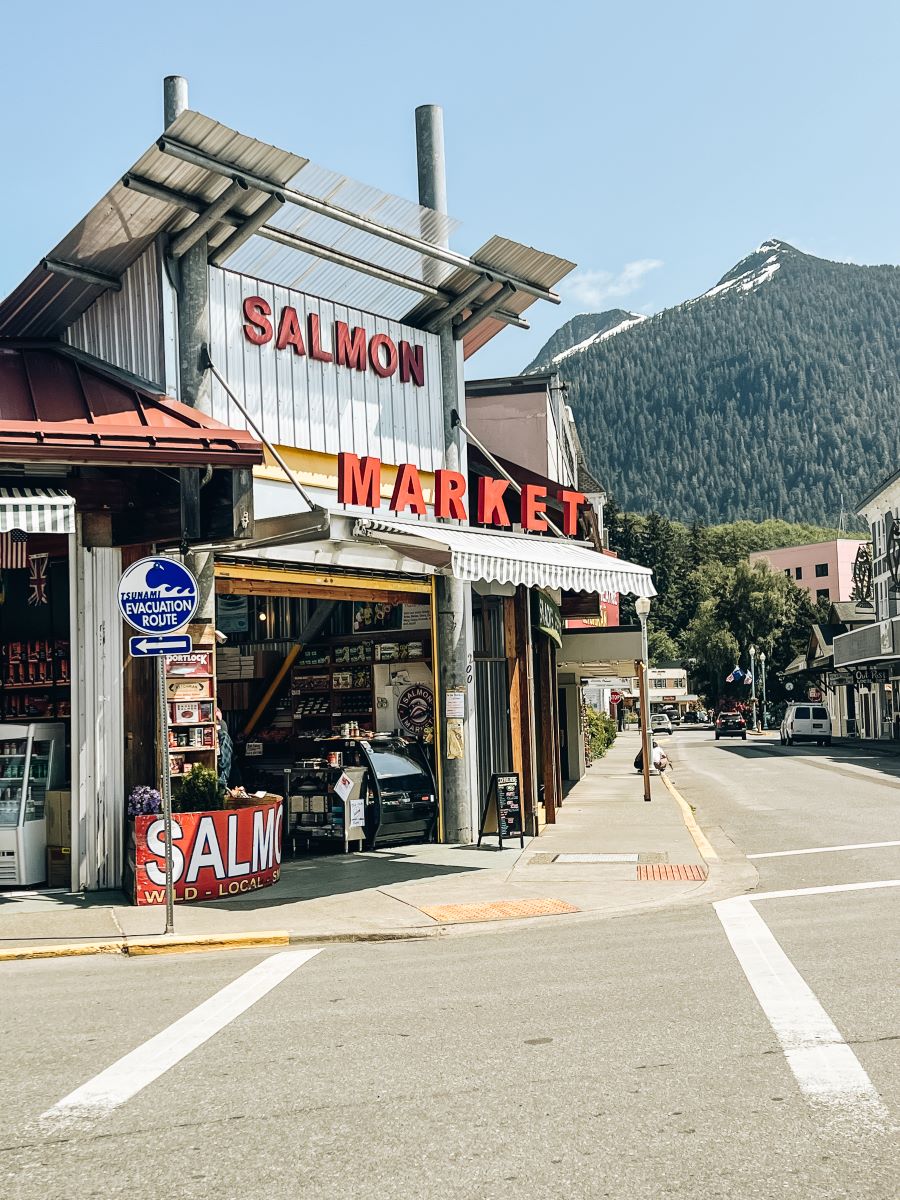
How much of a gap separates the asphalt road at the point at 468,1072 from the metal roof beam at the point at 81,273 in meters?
7.26

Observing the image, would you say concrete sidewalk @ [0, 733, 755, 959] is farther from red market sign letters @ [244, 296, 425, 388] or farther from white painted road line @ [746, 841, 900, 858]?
red market sign letters @ [244, 296, 425, 388]

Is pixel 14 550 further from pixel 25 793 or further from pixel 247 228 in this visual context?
pixel 247 228

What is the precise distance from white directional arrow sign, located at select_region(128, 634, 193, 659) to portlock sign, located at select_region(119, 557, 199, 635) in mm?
68

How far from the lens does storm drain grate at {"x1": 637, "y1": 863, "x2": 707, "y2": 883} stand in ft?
43.2

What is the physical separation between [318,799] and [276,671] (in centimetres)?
397

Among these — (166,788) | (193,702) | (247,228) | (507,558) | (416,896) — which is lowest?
(416,896)

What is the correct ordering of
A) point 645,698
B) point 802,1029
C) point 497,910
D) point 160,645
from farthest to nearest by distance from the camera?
point 645,698 → point 497,910 → point 160,645 → point 802,1029

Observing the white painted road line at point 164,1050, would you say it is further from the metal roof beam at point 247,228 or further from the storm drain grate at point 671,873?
the metal roof beam at point 247,228

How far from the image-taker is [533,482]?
1886 centimetres

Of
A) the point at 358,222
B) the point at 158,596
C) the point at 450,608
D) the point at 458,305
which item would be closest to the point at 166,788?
the point at 158,596

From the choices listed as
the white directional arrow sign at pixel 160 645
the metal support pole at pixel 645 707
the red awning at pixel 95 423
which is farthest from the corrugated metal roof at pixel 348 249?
the metal support pole at pixel 645 707

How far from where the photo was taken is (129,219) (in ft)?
42.0

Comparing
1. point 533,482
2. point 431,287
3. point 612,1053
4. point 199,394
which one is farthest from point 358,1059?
point 533,482

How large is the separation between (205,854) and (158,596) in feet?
9.88
